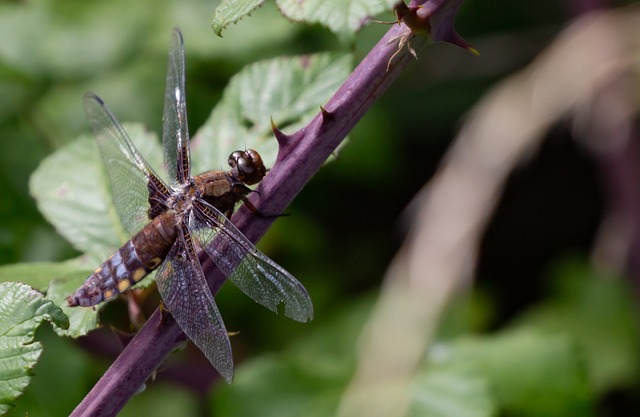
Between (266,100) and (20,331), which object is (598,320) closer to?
(266,100)

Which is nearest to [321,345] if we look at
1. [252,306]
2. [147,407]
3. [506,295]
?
[252,306]

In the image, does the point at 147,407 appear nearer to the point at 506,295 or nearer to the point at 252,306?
the point at 252,306

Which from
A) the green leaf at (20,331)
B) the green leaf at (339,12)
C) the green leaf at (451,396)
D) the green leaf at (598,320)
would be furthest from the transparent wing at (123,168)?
the green leaf at (598,320)

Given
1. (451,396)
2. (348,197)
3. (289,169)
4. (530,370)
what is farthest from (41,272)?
(348,197)

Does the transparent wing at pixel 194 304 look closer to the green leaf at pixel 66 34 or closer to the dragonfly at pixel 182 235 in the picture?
the dragonfly at pixel 182 235

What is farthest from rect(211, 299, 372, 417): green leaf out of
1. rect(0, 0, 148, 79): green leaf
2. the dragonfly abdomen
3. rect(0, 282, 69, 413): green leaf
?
rect(0, 0, 148, 79): green leaf

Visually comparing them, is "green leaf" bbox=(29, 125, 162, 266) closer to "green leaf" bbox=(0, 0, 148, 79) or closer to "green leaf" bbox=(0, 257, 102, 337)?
"green leaf" bbox=(0, 257, 102, 337)
